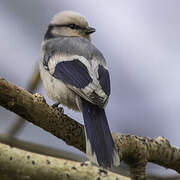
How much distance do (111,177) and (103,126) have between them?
0.95m


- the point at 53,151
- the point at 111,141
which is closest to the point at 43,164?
the point at 111,141

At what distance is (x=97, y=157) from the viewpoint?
234cm

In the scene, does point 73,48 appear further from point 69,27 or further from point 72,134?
point 72,134

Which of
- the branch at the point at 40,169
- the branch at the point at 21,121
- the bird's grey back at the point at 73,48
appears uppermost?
the bird's grey back at the point at 73,48

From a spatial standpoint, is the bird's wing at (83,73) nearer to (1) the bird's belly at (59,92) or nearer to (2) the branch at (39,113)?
(1) the bird's belly at (59,92)

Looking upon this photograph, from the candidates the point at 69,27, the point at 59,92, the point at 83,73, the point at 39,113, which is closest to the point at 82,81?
the point at 83,73

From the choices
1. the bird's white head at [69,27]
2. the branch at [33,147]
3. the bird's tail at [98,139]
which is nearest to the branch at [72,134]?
the bird's tail at [98,139]

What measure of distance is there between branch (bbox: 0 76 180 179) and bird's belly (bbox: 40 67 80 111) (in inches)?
10.2

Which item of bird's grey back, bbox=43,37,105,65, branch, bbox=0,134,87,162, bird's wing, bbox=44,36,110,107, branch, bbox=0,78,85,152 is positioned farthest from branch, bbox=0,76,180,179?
→ bird's grey back, bbox=43,37,105,65

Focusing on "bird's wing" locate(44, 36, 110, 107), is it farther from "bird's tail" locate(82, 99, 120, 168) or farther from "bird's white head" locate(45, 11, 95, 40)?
"bird's white head" locate(45, 11, 95, 40)

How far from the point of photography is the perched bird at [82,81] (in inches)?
96.1

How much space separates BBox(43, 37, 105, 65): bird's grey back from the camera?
317 centimetres

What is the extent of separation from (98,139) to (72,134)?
181 mm

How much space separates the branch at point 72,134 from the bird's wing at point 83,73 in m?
0.21
